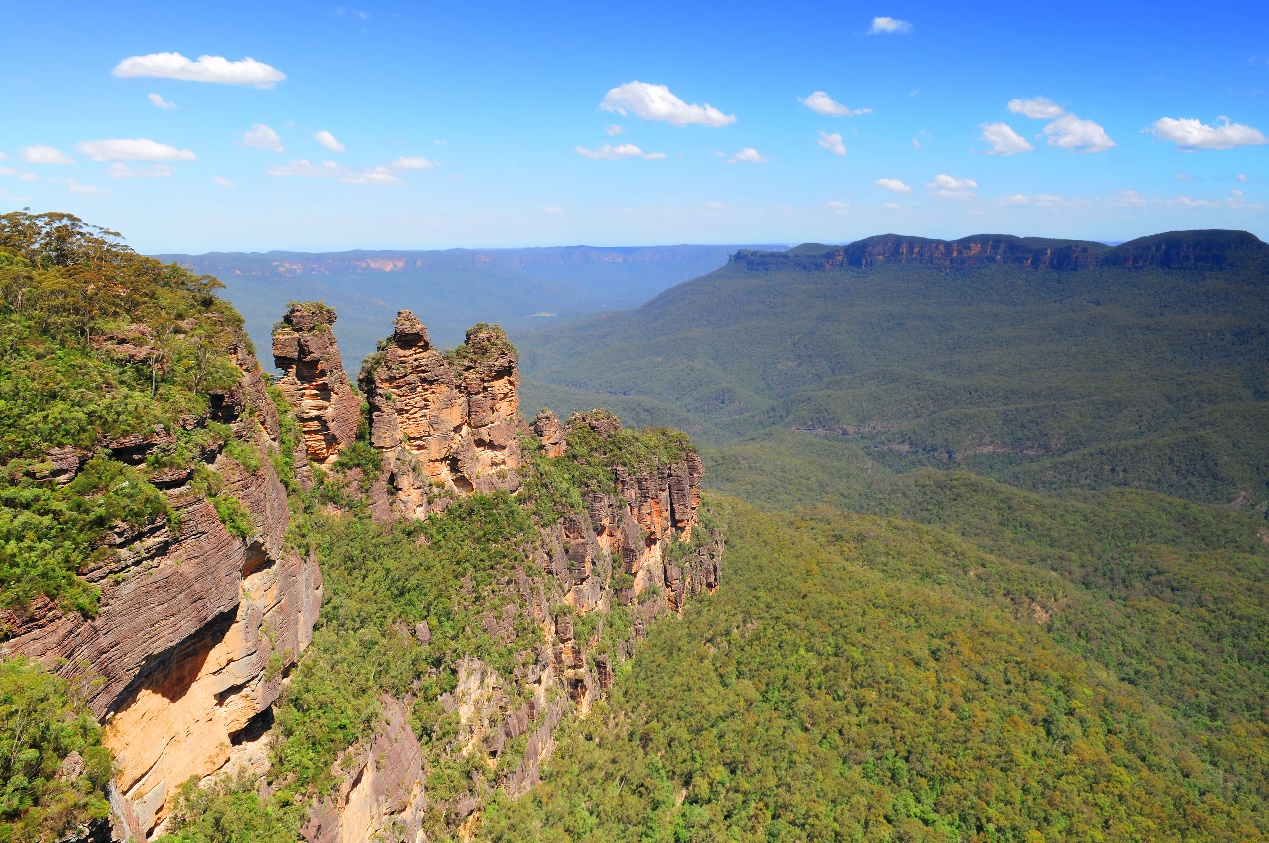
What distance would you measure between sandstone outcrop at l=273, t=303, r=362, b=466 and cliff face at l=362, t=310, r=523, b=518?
6.43ft

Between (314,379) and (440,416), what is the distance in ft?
23.4

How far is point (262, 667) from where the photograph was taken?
20031mm

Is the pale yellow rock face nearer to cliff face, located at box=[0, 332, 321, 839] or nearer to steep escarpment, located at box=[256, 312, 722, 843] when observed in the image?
cliff face, located at box=[0, 332, 321, 839]

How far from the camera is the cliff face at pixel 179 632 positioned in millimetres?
14164

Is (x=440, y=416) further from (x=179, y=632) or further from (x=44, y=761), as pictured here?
(x=44, y=761)

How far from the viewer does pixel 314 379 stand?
31.2 m

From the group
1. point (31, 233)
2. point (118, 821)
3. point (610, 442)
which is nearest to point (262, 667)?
point (118, 821)

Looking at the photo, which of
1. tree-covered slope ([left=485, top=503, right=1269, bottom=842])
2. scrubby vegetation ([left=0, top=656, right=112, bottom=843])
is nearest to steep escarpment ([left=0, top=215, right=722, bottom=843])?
scrubby vegetation ([left=0, top=656, right=112, bottom=843])

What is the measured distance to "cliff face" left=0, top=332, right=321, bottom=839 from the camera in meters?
14.2

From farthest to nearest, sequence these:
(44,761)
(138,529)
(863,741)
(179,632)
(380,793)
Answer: (863,741)
(380,793)
(179,632)
(138,529)
(44,761)

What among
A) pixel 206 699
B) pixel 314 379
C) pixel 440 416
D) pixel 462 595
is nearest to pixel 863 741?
pixel 462 595

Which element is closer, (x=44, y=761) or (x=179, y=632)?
(x=44, y=761)

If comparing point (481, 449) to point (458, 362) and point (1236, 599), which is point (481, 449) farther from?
point (1236, 599)

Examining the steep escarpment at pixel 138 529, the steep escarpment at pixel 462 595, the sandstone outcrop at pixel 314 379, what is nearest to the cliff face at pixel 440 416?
the steep escarpment at pixel 462 595
